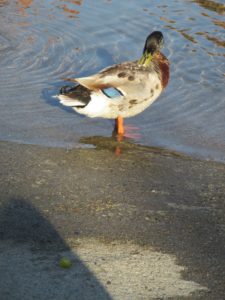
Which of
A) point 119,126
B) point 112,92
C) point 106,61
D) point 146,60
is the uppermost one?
point 146,60

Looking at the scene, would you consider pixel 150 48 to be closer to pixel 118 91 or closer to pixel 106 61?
pixel 118 91

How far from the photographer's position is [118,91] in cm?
726

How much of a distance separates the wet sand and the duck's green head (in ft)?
4.30

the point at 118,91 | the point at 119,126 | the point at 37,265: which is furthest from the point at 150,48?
the point at 37,265

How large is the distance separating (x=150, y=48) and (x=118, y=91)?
814 mm

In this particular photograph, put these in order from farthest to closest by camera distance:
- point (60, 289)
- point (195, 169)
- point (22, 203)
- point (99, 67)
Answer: point (99, 67)
point (195, 169)
point (22, 203)
point (60, 289)

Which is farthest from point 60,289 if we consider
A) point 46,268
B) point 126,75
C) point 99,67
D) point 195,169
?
point 99,67

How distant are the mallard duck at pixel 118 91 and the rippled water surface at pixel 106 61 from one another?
29cm

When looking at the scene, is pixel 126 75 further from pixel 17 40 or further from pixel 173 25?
pixel 173 25

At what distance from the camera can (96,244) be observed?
15.5 ft

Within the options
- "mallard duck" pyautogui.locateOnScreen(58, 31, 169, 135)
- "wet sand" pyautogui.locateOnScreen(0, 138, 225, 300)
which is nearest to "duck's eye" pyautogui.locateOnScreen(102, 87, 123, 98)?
"mallard duck" pyautogui.locateOnScreen(58, 31, 169, 135)

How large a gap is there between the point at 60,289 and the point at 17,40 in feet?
21.8

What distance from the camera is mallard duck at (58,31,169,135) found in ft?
23.4

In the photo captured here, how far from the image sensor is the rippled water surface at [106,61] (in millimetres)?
7453
